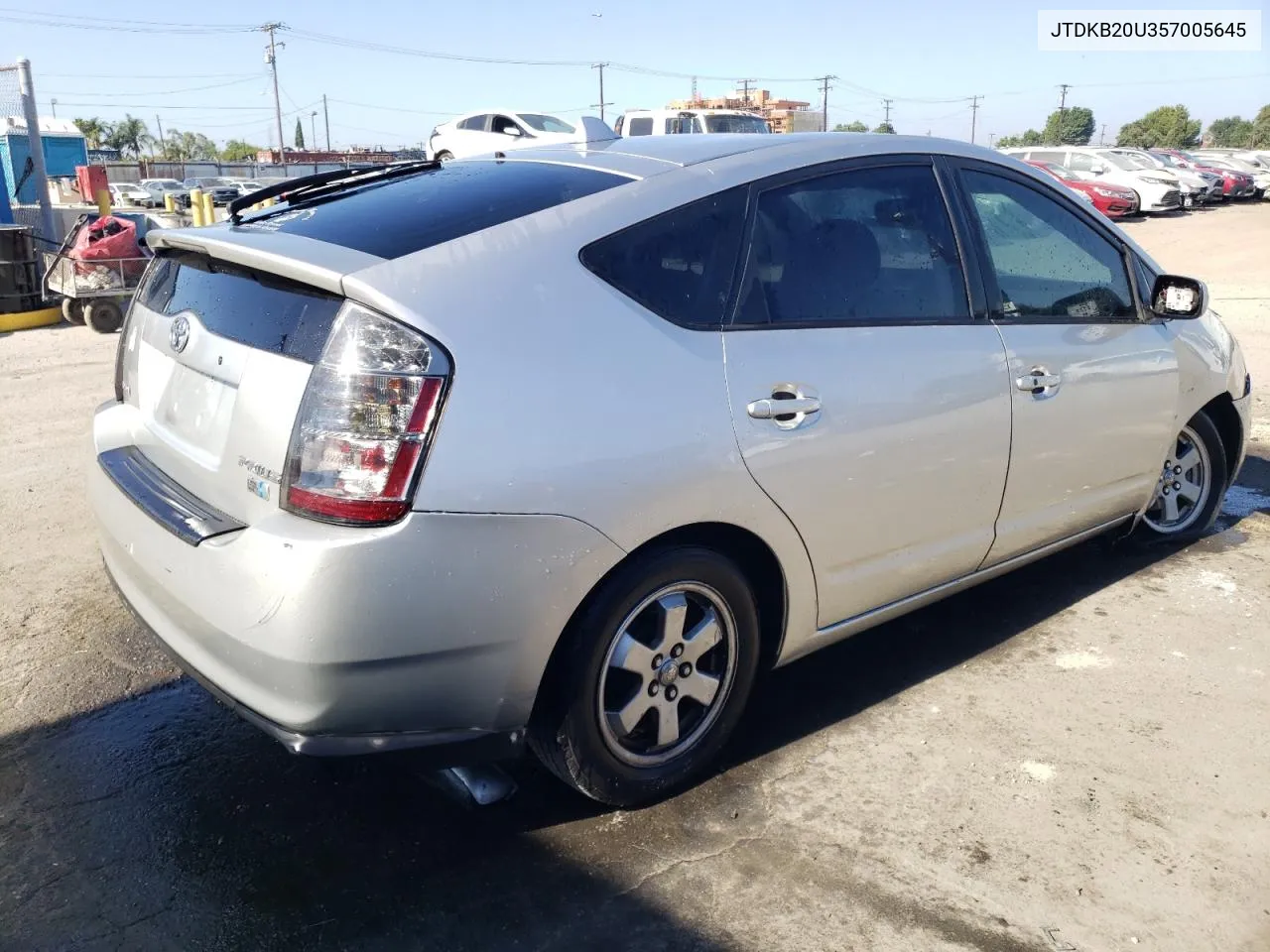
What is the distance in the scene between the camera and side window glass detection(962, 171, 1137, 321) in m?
3.58

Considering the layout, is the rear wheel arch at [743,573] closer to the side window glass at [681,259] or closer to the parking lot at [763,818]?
the parking lot at [763,818]

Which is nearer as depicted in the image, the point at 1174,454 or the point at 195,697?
the point at 195,697

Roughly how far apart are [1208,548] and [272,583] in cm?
435

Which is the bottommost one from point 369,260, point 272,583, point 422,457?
point 272,583

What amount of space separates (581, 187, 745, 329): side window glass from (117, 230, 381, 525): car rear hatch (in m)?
0.63

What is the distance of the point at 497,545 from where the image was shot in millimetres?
2307

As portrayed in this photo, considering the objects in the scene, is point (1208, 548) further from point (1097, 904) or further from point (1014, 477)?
point (1097, 904)

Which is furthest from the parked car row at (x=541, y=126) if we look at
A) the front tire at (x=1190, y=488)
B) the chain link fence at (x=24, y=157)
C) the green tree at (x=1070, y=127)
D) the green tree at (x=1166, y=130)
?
the green tree at (x=1070, y=127)

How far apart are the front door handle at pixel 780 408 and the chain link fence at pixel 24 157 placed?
39.7 feet

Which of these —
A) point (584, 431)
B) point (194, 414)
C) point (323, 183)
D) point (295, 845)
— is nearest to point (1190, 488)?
point (584, 431)

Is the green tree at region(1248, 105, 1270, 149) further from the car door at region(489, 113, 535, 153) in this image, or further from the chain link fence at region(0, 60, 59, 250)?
the chain link fence at region(0, 60, 59, 250)

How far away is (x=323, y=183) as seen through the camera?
3.38m

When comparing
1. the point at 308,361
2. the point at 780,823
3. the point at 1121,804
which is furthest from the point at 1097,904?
the point at 308,361

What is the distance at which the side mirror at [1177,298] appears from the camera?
4059mm
